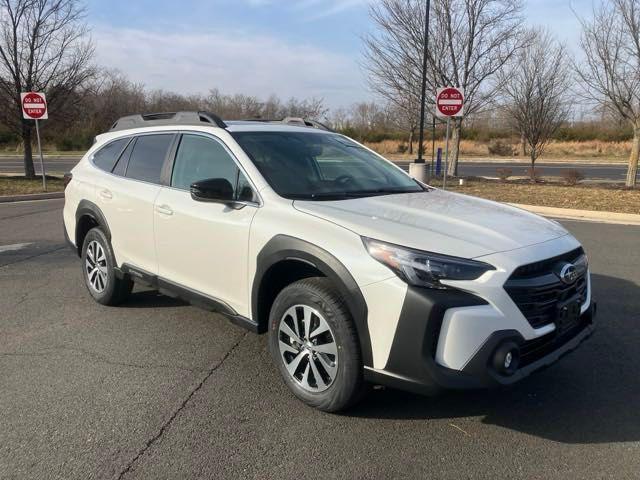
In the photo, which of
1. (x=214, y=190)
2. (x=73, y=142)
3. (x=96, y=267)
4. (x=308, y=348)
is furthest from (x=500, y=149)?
(x=308, y=348)

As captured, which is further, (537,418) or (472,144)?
(472,144)

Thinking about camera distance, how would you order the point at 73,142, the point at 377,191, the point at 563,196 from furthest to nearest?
the point at 73,142
the point at 563,196
the point at 377,191

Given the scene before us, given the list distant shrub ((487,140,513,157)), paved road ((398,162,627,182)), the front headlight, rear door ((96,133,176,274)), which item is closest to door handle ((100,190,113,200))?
rear door ((96,133,176,274))

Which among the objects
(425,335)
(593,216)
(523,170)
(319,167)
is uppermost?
(319,167)

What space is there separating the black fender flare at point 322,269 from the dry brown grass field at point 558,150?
128 feet

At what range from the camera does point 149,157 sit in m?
4.73

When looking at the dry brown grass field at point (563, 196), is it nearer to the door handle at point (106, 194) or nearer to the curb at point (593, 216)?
the curb at point (593, 216)

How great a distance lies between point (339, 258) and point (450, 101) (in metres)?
10.8

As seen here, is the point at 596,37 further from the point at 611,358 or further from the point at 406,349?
the point at 406,349

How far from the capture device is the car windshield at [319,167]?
3.78m

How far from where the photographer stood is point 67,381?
12.1 feet

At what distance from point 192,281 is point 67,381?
3.51 feet

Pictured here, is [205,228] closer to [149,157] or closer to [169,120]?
[149,157]

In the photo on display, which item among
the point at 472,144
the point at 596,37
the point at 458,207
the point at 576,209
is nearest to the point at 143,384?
the point at 458,207
